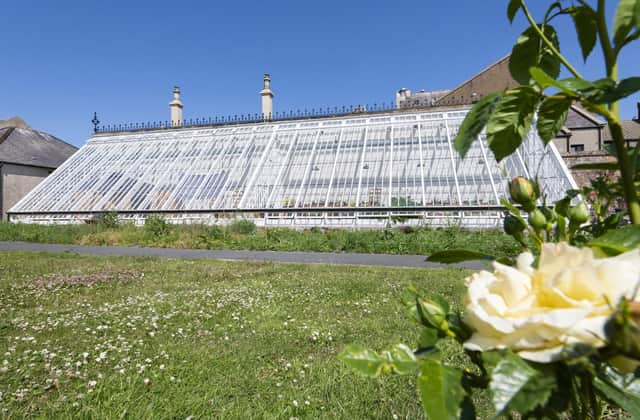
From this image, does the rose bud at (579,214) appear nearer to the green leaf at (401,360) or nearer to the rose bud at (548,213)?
the rose bud at (548,213)

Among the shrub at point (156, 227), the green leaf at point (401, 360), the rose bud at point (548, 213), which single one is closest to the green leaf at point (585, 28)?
the rose bud at point (548, 213)

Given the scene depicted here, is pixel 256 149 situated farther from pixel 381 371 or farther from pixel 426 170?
pixel 381 371

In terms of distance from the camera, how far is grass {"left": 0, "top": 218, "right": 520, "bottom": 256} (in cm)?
1260

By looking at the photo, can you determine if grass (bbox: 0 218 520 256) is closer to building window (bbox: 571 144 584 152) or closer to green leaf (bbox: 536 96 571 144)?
green leaf (bbox: 536 96 571 144)

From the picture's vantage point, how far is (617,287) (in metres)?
0.51

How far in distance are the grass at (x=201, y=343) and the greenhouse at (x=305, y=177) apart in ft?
27.0

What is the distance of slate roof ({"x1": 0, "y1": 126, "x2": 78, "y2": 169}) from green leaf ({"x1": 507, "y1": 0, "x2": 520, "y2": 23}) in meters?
36.4

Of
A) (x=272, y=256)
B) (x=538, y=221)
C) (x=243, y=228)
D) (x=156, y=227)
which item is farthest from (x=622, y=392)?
(x=156, y=227)

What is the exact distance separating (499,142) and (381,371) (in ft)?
1.74

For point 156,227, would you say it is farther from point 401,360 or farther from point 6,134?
point 6,134

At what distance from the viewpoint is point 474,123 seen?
75 cm

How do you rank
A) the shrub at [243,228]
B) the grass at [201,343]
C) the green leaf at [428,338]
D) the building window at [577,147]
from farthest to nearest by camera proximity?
1. the building window at [577,147]
2. the shrub at [243,228]
3. the grass at [201,343]
4. the green leaf at [428,338]

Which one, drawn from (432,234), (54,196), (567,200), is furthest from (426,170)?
(54,196)

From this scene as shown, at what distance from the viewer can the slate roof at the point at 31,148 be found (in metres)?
30.1
